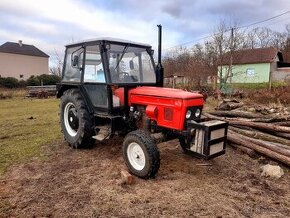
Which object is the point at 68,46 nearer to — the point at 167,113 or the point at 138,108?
the point at 138,108

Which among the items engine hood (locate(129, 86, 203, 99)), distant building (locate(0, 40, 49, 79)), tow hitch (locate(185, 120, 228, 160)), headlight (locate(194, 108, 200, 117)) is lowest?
tow hitch (locate(185, 120, 228, 160))

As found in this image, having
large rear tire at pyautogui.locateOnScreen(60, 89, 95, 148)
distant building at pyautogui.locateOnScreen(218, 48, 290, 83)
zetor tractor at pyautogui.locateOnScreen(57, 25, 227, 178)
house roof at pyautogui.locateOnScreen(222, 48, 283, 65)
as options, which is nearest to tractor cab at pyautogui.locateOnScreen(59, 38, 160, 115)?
zetor tractor at pyautogui.locateOnScreen(57, 25, 227, 178)

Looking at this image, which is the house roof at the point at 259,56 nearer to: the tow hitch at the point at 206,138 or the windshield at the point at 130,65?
the windshield at the point at 130,65

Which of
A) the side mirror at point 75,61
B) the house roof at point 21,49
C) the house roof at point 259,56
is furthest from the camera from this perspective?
the house roof at point 21,49

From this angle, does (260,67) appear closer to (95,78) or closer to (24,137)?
(24,137)

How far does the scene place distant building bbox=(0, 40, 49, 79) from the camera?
54.0 meters

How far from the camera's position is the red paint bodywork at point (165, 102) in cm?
545

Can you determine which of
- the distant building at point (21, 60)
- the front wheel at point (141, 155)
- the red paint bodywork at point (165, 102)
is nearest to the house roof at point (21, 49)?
the distant building at point (21, 60)

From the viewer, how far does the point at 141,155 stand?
5590 millimetres

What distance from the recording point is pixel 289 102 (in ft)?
55.1

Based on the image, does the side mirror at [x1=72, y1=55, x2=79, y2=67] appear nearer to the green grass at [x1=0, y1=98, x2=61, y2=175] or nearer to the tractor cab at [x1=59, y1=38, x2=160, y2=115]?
the tractor cab at [x1=59, y1=38, x2=160, y2=115]

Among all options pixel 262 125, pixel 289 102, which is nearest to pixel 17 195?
pixel 262 125

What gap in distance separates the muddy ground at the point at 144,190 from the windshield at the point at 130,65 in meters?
1.75

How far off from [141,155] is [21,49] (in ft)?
190
